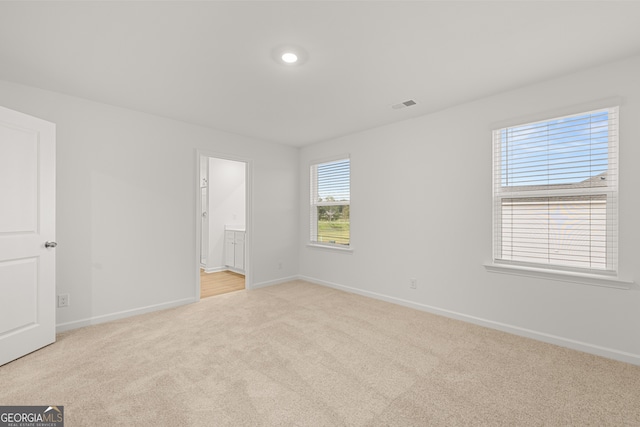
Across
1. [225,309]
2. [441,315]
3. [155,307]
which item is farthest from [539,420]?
[155,307]

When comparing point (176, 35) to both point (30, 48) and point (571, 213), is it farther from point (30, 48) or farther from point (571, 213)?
point (571, 213)

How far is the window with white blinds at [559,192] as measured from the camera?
2.35 meters

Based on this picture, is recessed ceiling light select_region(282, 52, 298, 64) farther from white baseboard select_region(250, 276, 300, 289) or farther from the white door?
white baseboard select_region(250, 276, 300, 289)

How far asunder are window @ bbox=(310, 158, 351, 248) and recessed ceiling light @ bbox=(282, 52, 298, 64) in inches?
90.6

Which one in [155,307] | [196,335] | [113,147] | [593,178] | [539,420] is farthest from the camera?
[155,307]

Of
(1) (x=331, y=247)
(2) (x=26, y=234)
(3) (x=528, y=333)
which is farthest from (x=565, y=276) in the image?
(2) (x=26, y=234)

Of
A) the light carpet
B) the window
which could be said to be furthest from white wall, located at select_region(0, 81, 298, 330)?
the window

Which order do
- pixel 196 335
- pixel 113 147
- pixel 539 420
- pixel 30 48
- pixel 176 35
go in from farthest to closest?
1. pixel 113 147
2. pixel 196 335
3. pixel 30 48
4. pixel 176 35
5. pixel 539 420

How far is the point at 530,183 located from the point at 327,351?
8.25 ft

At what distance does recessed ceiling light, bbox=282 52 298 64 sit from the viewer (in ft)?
6.96

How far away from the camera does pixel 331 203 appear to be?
4672 mm

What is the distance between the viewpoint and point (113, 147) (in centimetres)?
313

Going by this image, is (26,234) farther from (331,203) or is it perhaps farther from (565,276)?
(565,276)

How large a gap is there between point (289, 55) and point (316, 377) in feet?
7.91
